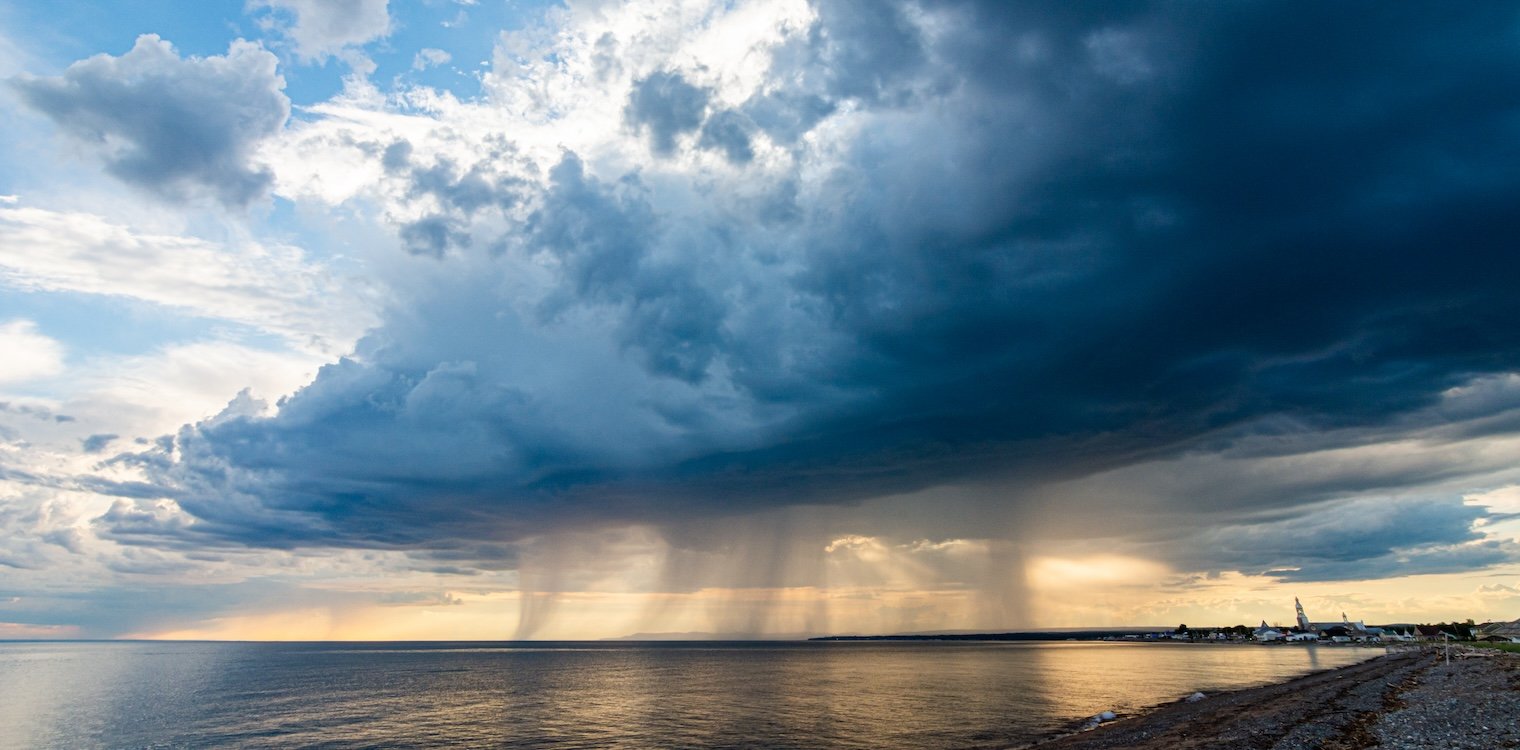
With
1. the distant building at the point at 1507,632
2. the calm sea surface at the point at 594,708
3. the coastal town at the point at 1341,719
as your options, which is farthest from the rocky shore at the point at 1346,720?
the distant building at the point at 1507,632

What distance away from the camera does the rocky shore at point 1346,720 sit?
4512cm

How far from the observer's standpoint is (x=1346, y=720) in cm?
5594

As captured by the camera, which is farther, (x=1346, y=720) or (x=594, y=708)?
(x=594, y=708)

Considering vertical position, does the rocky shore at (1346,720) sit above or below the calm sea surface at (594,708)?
above

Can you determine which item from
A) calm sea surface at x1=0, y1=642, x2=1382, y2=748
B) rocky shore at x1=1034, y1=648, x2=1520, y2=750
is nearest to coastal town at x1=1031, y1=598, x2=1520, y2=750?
rocky shore at x1=1034, y1=648, x2=1520, y2=750

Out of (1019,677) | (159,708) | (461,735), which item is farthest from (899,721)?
(159,708)

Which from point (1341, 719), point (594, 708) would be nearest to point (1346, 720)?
A: point (1341, 719)

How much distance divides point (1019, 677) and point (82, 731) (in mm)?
136722

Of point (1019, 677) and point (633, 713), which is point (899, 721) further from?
point (1019, 677)

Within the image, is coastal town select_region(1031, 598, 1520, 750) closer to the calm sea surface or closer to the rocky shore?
the rocky shore

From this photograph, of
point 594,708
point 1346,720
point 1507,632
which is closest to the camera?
point 1346,720

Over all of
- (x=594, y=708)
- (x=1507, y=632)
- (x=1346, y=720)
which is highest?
(x=1346, y=720)

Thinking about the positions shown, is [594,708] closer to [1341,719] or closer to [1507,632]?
[1341,719]

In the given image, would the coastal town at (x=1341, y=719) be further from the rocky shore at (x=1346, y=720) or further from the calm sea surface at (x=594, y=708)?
the calm sea surface at (x=594, y=708)
